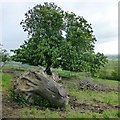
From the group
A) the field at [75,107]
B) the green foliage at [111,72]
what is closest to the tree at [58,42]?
the field at [75,107]

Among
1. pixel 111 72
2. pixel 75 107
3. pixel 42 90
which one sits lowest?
Result: pixel 75 107

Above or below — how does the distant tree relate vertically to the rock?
above

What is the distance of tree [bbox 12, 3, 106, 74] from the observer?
57.7 ft

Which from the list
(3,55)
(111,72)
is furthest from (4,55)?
(111,72)

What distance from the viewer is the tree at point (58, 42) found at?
17.6 meters

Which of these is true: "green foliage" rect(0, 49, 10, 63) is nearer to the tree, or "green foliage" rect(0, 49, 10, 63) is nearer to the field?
the field

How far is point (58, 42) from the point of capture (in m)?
18.0

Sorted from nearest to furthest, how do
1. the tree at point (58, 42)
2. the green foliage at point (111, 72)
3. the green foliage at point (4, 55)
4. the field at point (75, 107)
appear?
the field at point (75, 107) → the green foliage at point (4, 55) → the tree at point (58, 42) → the green foliage at point (111, 72)

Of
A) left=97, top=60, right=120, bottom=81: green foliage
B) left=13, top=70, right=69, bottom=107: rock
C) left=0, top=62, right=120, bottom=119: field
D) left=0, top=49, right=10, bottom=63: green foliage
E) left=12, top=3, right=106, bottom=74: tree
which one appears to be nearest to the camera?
left=0, top=62, right=120, bottom=119: field

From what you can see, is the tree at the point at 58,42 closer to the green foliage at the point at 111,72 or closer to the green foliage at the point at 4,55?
the green foliage at the point at 4,55

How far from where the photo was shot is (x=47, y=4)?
62.5 ft

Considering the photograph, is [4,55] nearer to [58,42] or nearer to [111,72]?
[58,42]

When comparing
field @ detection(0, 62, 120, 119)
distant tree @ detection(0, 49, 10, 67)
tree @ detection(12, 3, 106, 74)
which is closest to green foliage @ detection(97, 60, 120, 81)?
tree @ detection(12, 3, 106, 74)

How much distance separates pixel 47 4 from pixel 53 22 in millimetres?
1373
